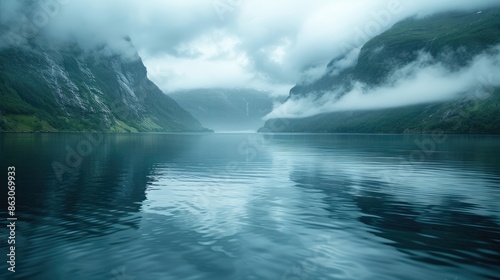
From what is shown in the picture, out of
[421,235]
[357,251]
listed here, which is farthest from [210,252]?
[421,235]

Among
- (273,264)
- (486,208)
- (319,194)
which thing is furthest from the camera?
(319,194)

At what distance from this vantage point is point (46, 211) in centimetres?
3009

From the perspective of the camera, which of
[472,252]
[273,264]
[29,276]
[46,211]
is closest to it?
[29,276]

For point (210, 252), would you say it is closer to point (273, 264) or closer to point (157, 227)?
point (273, 264)

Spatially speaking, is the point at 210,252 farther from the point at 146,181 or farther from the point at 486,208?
the point at 146,181

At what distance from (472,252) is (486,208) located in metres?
15.2

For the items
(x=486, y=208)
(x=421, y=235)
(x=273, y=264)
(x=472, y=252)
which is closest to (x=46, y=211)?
(x=273, y=264)

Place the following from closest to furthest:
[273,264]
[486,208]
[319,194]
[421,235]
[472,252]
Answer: [273,264] < [472,252] < [421,235] < [486,208] < [319,194]

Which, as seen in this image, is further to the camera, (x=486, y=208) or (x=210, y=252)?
(x=486, y=208)

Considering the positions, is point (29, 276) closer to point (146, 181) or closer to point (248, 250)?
point (248, 250)

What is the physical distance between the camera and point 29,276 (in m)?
17.0

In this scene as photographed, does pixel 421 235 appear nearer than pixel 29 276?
No

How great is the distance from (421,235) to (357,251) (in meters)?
6.26

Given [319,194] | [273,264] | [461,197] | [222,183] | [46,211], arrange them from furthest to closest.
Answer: [222,183], [319,194], [461,197], [46,211], [273,264]
